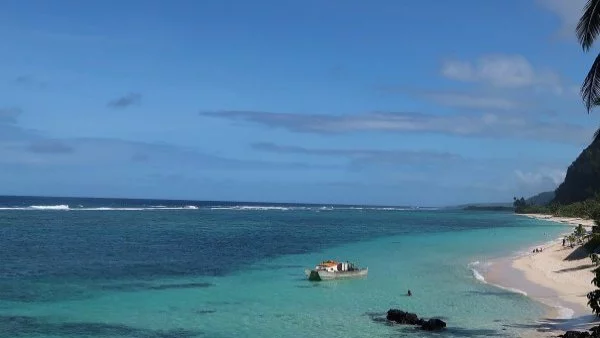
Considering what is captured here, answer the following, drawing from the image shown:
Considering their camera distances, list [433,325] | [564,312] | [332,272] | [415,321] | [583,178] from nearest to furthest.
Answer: [433,325] → [415,321] → [564,312] → [332,272] → [583,178]

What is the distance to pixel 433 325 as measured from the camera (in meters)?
25.8

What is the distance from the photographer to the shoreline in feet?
88.8

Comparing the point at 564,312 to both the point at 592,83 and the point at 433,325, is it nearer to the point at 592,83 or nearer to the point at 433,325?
the point at 433,325

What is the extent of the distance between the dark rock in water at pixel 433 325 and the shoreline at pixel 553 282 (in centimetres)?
373

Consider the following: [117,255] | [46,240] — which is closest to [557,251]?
[117,255]

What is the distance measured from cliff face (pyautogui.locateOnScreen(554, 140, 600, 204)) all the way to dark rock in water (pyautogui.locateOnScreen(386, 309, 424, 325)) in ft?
449

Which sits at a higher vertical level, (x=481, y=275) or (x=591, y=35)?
(x=591, y=35)

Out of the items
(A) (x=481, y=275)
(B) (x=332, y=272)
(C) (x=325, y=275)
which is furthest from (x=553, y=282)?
(C) (x=325, y=275)

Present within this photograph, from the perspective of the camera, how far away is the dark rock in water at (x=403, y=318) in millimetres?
26500

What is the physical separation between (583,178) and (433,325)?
157763 mm

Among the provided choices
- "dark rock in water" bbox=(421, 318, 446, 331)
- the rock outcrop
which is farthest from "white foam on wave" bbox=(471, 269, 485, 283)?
"dark rock in water" bbox=(421, 318, 446, 331)

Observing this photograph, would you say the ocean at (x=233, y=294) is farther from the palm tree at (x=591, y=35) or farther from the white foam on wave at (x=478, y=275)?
the palm tree at (x=591, y=35)

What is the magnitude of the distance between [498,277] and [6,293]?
3100cm

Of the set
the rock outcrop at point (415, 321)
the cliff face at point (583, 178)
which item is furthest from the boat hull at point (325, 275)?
the cliff face at point (583, 178)
